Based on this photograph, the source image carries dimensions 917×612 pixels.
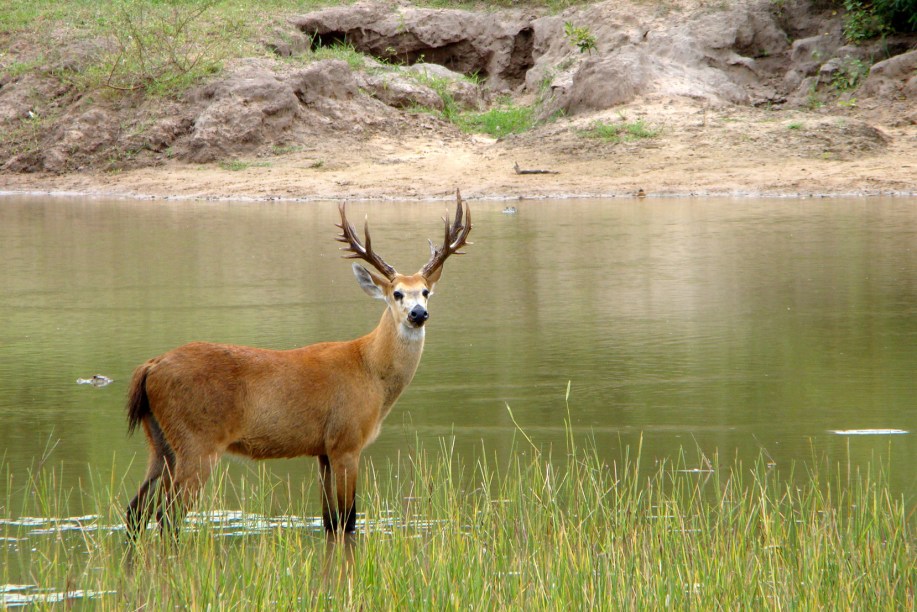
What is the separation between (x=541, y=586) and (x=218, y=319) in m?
7.10

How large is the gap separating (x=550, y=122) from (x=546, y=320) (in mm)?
13416

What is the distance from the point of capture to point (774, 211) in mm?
17688

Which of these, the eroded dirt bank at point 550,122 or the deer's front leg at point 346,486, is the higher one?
the eroded dirt bank at point 550,122

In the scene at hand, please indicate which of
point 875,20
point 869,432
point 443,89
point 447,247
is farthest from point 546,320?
point 443,89

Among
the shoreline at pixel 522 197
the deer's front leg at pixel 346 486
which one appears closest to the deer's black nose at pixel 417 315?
the deer's front leg at pixel 346 486

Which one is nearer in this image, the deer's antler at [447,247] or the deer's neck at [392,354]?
the deer's neck at [392,354]

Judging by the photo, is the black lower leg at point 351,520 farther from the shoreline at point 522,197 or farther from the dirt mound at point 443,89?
the dirt mound at point 443,89

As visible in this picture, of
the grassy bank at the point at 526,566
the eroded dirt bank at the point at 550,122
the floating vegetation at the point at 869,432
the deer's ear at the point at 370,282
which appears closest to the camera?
the grassy bank at the point at 526,566

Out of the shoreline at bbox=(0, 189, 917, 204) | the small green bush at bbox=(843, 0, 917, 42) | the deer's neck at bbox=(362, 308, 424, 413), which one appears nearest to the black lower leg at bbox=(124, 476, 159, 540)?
the deer's neck at bbox=(362, 308, 424, 413)

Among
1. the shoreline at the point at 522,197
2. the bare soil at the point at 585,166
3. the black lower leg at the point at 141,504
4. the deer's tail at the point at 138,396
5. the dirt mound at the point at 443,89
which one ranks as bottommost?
the black lower leg at the point at 141,504

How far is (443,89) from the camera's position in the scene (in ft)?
87.5

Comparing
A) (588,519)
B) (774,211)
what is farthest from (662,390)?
(774,211)

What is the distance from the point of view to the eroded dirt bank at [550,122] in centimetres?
2070

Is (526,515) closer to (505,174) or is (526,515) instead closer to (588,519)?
(588,519)
